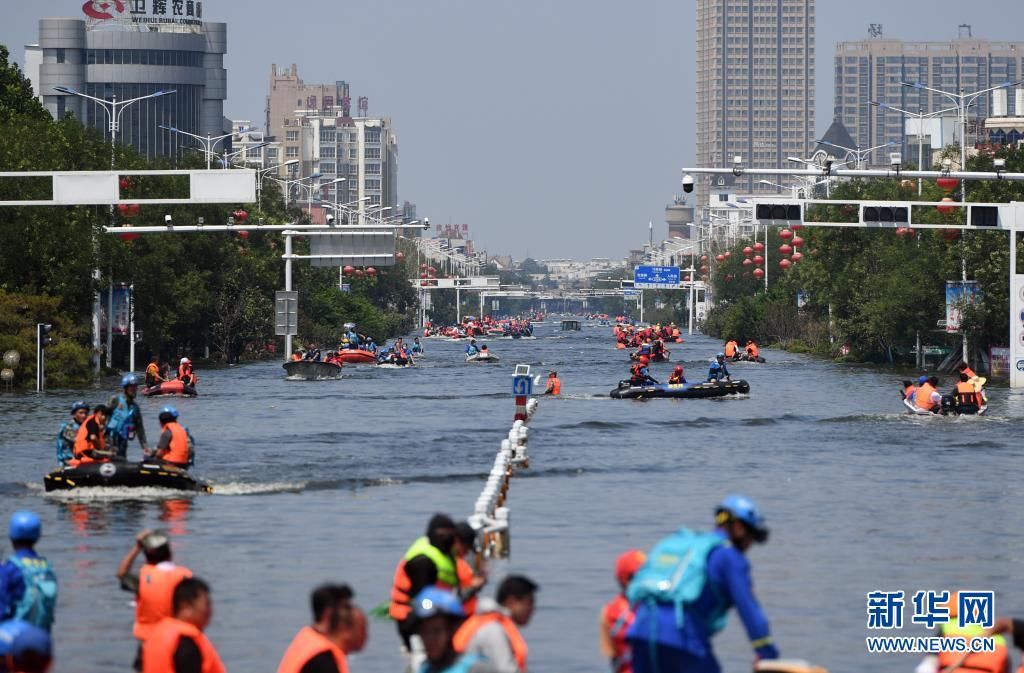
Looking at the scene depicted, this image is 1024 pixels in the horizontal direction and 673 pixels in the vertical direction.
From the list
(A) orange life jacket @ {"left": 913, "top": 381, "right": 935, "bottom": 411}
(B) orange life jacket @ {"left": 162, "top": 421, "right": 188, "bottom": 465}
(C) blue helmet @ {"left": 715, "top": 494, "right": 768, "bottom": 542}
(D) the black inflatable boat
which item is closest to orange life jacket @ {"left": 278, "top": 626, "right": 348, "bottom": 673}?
(C) blue helmet @ {"left": 715, "top": 494, "right": 768, "bottom": 542}

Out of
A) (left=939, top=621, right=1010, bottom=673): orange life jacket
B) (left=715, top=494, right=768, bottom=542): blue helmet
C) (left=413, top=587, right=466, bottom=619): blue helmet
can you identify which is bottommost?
(left=939, top=621, right=1010, bottom=673): orange life jacket

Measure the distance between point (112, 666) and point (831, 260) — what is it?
79.5 m

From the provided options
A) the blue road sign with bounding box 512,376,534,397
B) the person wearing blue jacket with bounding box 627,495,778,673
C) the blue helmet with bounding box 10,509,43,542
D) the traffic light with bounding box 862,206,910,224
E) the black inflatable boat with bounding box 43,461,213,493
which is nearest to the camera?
the person wearing blue jacket with bounding box 627,495,778,673

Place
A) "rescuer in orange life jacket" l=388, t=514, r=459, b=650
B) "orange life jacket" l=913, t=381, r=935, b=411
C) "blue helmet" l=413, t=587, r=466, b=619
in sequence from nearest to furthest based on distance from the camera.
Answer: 1. "blue helmet" l=413, t=587, r=466, b=619
2. "rescuer in orange life jacket" l=388, t=514, r=459, b=650
3. "orange life jacket" l=913, t=381, r=935, b=411

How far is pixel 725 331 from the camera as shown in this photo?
455 feet

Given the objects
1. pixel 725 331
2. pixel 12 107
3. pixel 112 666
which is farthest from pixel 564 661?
pixel 725 331

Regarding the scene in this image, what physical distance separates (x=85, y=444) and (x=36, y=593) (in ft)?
53.2

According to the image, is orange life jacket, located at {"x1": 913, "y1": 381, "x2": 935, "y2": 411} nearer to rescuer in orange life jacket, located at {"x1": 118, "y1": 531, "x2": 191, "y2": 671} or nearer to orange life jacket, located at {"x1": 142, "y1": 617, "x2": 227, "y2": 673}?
rescuer in orange life jacket, located at {"x1": 118, "y1": 531, "x2": 191, "y2": 671}

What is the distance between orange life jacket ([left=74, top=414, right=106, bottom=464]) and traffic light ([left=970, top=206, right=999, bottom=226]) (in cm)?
3366

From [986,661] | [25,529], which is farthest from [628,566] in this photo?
[25,529]

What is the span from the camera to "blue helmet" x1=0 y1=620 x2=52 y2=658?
1031 centimetres

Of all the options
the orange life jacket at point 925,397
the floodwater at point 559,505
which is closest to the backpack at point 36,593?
the floodwater at point 559,505

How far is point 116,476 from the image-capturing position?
2864 centimetres

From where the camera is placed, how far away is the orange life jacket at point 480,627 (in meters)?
10.7
